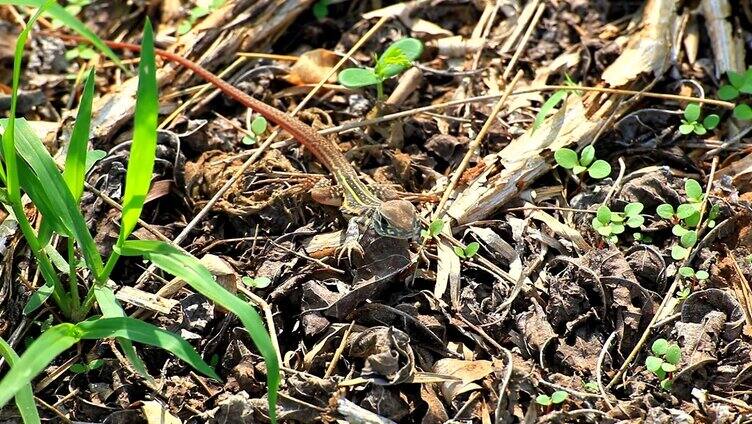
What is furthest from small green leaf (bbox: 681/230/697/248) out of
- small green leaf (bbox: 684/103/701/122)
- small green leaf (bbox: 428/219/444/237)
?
small green leaf (bbox: 428/219/444/237)

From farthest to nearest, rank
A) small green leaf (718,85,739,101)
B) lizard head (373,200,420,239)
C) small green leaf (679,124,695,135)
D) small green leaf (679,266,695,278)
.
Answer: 1. small green leaf (718,85,739,101)
2. small green leaf (679,124,695,135)
3. lizard head (373,200,420,239)
4. small green leaf (679,266,695,278)


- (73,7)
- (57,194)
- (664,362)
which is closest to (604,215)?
(664,362)

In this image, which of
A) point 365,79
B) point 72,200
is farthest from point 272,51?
point 72,200

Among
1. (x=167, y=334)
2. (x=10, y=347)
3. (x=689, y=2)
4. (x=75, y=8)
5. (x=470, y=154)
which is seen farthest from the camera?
(x=75, y=8)

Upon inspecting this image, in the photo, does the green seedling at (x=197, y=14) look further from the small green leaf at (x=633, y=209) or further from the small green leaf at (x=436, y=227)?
the small green leaf at (x=633, y=209)

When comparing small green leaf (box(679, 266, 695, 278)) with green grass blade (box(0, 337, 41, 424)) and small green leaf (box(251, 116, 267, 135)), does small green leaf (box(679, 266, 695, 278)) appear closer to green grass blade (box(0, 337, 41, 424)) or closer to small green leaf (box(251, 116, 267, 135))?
small green leaf (box(251, 116, 267, 135))

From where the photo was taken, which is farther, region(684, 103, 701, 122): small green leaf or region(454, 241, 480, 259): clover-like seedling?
region(684, 103, 701, 122): small green leaf

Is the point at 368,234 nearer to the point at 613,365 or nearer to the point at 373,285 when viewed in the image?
the point at 373,285
